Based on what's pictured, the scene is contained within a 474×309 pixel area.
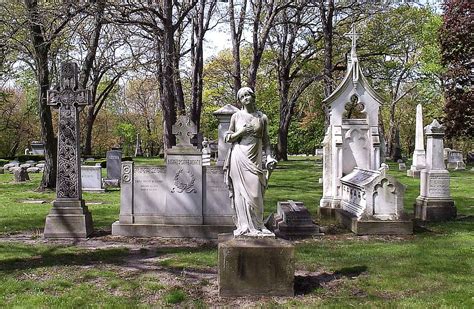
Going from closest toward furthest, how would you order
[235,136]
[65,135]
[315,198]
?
[235,136] < [65,135] < [315,198]

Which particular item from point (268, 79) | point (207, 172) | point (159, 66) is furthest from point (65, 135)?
point (268, 79)

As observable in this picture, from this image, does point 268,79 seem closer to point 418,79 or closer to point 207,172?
point 418,79

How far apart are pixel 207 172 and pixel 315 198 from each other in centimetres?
629

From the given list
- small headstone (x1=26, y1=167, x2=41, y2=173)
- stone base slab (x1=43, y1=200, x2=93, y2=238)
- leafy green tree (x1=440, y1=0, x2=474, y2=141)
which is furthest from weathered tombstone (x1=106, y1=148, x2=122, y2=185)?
leafy green tree (x1=440, y1=0, x2=474, y2=141)

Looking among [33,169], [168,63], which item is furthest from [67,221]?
[33,169]

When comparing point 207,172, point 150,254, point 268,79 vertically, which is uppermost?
point 268,79

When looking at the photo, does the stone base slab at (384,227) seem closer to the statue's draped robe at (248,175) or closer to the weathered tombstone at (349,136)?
the weathered tombstone at (349,136)

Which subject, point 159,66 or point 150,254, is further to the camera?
point 159,66

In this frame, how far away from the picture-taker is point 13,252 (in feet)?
27.9

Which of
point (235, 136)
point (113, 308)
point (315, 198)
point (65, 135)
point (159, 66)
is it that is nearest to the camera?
point (113, 308)

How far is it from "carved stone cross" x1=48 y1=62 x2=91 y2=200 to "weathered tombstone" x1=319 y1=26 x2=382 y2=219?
19.8ft

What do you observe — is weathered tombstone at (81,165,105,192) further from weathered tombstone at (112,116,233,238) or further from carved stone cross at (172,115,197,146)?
carved stone cross at (172,115,197,146)

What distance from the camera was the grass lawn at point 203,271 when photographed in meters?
5.94

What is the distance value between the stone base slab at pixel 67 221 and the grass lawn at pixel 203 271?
0.97 ft
